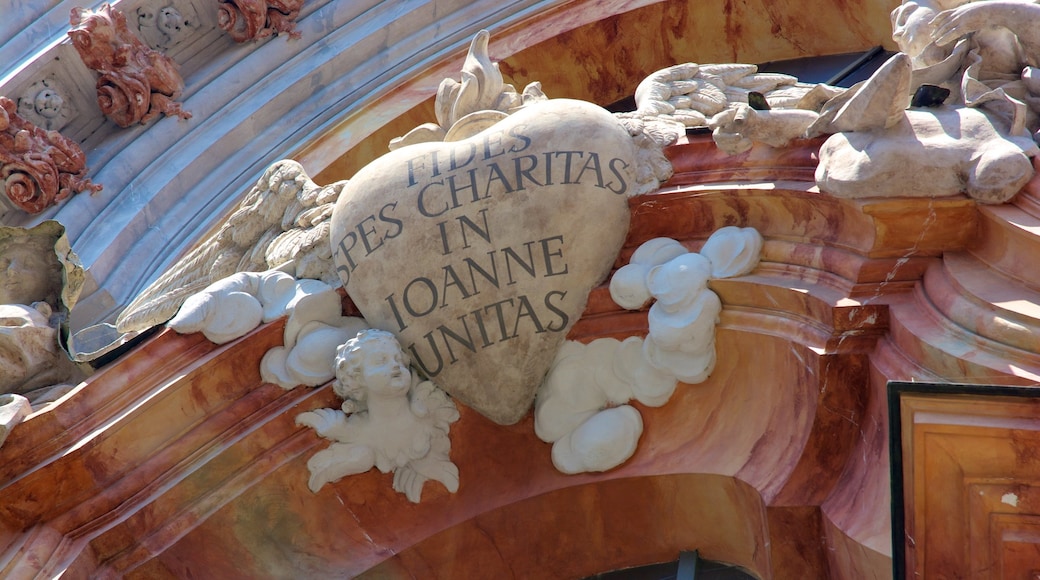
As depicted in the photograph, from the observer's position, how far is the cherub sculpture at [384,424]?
6.00 meters

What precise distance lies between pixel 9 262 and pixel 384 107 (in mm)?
3478

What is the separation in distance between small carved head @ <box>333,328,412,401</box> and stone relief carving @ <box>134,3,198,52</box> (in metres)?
4.36

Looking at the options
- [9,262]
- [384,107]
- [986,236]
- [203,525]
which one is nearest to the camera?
[986,236]

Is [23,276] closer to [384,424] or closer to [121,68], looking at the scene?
[384,424]

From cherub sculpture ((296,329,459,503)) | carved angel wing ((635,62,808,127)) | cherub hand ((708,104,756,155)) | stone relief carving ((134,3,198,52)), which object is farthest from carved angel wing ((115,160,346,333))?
stone relief carving ((134,3,198,52))

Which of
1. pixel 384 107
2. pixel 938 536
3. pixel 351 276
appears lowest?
pixel 384 107

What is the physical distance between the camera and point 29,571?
562 cm

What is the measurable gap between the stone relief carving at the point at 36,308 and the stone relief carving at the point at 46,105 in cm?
255

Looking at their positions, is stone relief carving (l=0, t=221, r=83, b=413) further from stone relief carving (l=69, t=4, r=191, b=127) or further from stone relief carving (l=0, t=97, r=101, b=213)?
stone relief carving (l=69, t=4, r=191, b=127)

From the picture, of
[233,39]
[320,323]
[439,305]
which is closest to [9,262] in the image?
[320,323]

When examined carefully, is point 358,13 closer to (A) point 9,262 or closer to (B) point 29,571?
(A) point 9,262

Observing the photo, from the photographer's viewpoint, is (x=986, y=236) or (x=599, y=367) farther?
(x=599, y=367)

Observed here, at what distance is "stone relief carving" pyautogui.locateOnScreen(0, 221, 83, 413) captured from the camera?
20.4 ft

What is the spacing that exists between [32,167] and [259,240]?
105 inches
